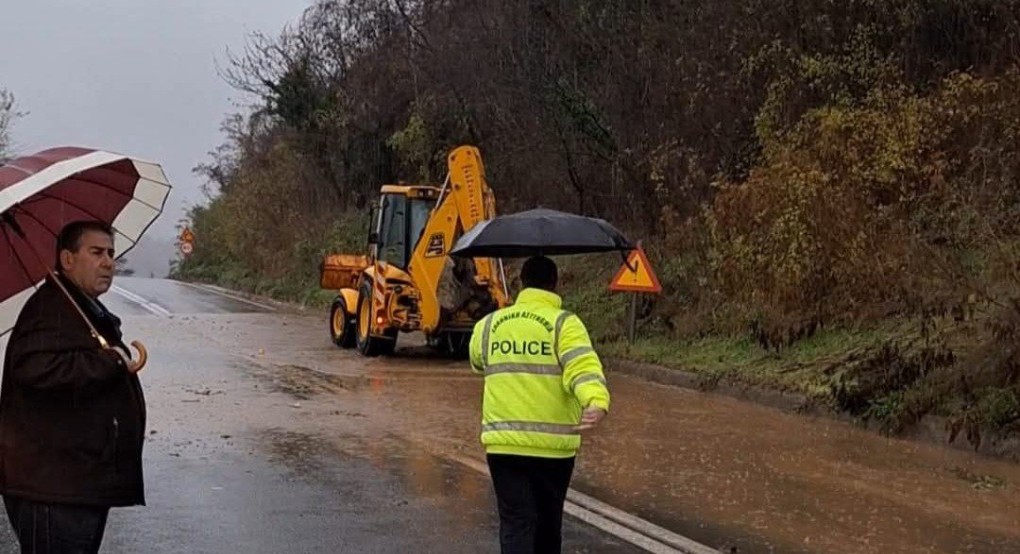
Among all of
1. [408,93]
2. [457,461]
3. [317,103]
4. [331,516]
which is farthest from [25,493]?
[317,103]

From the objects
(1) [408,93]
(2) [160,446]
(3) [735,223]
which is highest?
(1) [408,93]

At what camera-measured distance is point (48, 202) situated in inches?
188

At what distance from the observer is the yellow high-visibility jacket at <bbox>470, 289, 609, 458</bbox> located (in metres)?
5.55

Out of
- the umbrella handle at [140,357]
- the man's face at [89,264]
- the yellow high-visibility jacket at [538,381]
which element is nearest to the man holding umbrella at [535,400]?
the yellow high-visibility jacket at [538,381]

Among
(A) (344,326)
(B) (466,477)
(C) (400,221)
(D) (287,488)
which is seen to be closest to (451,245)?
(C) (400,221)

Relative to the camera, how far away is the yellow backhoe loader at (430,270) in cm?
1878

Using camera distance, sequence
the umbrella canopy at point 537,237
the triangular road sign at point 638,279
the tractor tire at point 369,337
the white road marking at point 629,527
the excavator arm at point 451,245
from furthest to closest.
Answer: the tractor tire at point 369,337 → the excavator arm at point 451,245 → the triangular road sign at point 638,279 → the white road marking at point 629,527 → the umbrella canopy at point 537,237

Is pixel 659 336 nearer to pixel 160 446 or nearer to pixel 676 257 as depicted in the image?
pixel 676 257

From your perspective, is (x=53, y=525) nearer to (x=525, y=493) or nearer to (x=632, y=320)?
(x=525, y=493)

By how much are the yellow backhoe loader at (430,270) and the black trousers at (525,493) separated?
12409 mm

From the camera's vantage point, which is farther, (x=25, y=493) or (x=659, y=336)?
(x=659, y=336)

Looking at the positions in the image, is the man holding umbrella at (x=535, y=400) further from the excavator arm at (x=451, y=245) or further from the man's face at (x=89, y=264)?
the excavator arm at (x=451, y=245)

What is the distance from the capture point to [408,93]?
3506 cm

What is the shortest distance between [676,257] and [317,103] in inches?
845
